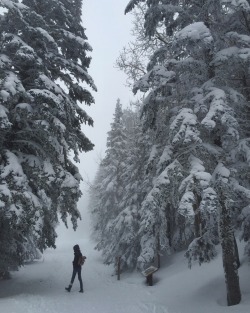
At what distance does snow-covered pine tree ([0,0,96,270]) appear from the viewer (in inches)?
413

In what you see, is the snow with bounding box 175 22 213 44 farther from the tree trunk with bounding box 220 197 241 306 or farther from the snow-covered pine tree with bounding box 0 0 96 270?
the snow-covered pine tree with bounding box 0 0 96 270

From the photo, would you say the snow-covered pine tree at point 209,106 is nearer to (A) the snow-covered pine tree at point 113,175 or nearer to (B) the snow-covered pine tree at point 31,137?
(B) the snow-covered pine tree at point 31,137

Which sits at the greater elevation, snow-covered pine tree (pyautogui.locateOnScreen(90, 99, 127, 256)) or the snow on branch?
snow-covered pine tree (pyautogui.locateOnScreen(90, 99, 127, 256))

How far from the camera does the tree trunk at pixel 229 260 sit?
890 cm

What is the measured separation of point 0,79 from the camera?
37.2 ft

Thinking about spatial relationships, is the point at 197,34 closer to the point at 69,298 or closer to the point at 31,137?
the point at 31,137

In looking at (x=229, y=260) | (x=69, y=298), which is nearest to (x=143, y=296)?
(x=69, y=298)

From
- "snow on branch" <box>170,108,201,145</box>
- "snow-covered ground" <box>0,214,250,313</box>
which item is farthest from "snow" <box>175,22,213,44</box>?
"snow-covered ground" <box>0,214,250,313</box>

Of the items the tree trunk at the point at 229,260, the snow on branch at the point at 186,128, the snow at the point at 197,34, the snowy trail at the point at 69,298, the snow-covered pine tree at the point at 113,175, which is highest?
the snow-covered pine tree at the point at 113,175

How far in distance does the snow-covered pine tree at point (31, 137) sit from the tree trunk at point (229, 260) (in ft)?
17.7

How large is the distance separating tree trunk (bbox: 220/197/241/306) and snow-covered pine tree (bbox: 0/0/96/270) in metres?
5.39

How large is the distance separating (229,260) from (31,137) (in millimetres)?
8026

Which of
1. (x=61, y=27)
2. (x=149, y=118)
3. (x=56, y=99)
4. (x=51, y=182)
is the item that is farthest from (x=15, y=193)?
(x=61, y=27)

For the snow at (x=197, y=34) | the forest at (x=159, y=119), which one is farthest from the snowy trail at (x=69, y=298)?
the snow at (x=197, y=34)
